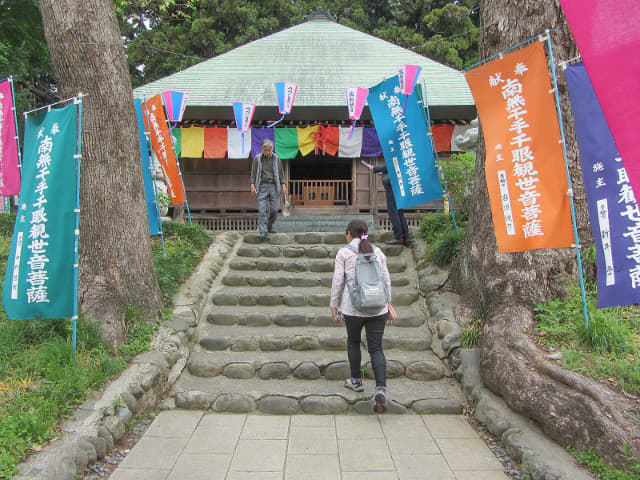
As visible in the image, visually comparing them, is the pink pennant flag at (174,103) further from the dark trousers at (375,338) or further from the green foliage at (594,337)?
the green foliage at (594,337)

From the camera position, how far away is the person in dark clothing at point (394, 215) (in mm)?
7273

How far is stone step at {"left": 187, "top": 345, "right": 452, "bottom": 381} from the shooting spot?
4816 millimetres

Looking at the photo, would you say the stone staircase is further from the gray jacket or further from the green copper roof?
the green copper roof

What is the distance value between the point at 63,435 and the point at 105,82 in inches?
146

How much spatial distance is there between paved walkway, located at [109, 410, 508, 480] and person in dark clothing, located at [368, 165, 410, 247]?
3.72 metres

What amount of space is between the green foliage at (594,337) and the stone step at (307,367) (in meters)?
1.24

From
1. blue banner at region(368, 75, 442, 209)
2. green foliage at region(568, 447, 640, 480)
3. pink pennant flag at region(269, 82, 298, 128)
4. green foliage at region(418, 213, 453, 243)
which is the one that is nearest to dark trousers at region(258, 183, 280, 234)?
blue banner at region(368, 75, 442, 209)

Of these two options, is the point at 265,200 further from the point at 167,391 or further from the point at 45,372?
the point at 45,372

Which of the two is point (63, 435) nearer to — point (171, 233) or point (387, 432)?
point (387, 432)

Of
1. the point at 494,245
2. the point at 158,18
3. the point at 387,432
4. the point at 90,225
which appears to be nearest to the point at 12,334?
the point at 90,225

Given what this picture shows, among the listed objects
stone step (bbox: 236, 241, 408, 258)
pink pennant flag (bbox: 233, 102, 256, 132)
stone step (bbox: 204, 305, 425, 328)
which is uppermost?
pink pennant flag (bbox: 233, 102, 256, 132)

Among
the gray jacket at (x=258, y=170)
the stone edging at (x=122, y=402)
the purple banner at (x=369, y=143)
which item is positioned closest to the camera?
the stone edging at (x=122, y=402)

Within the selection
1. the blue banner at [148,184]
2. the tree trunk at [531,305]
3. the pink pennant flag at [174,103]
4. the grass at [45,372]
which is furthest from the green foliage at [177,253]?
the tree trunk at [531,305]

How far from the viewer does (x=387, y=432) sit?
3920 millimetres
